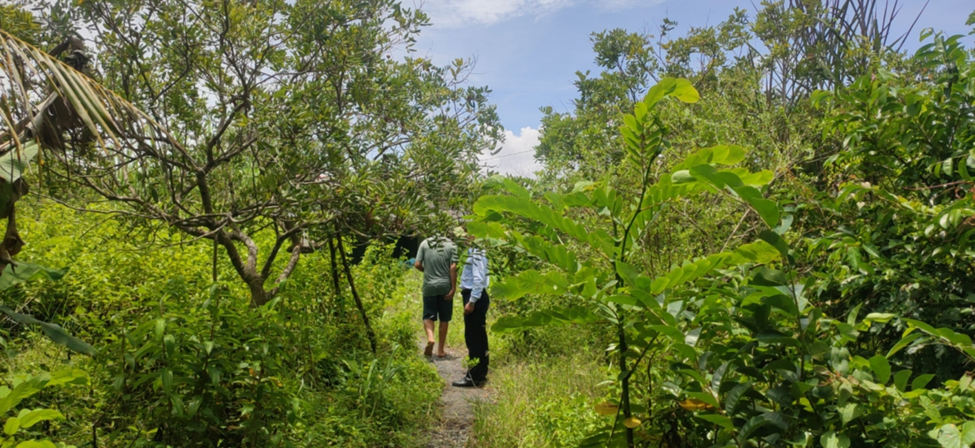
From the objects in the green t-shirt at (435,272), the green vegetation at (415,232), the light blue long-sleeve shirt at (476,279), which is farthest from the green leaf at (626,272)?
the green t-shirt at (435,272)

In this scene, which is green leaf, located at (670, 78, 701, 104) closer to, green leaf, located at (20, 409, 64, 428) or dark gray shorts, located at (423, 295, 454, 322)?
green leaf, located at (20, 409, 64, 428)

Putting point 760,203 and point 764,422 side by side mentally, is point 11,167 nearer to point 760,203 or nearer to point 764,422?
point 760,203

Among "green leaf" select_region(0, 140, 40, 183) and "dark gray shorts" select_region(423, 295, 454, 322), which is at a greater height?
"green leaf" select_region(0, 140, 40, 183)

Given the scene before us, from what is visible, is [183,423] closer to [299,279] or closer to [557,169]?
[299,279]

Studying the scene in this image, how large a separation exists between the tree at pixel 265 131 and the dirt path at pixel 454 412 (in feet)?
6.05

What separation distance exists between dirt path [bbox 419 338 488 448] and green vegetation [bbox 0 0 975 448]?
0.19 m

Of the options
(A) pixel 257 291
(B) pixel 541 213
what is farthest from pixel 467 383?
(B) pixel 541 213

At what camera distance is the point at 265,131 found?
3.04 m

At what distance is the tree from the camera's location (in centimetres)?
315

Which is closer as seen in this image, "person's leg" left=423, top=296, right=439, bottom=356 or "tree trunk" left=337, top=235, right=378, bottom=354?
"tree trunk" left=337, top=235, right=378, bottom=354

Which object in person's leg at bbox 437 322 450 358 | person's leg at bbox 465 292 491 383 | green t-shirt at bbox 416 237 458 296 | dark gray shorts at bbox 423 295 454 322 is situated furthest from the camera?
person's leg at bbox 437 322 450 358

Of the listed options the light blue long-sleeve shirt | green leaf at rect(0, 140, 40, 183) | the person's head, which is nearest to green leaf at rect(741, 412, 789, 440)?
the person's head

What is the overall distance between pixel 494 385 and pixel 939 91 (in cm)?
444

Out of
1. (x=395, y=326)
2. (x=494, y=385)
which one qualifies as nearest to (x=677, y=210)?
(x=494, y=385)
